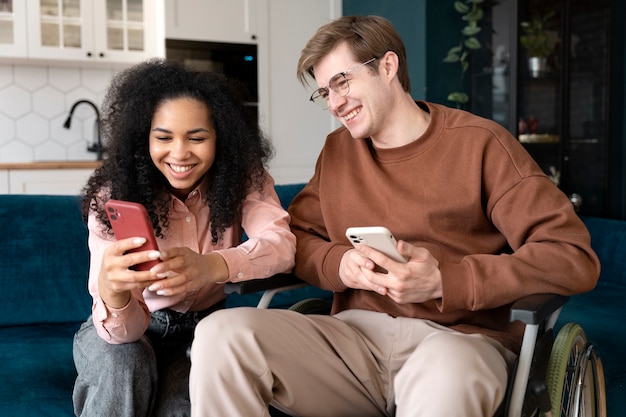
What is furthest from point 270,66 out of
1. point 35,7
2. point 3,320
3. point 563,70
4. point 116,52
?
point 3,320

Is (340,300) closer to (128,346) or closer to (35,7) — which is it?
(128,346)

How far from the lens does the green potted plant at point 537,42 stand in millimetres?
4129

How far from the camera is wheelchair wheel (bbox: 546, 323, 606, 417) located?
1.33m

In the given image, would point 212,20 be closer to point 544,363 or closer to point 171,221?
point 171,221

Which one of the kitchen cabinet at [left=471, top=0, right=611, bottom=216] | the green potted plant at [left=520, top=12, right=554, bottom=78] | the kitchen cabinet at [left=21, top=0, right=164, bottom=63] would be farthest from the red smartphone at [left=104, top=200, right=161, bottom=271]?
the kitchen cabinet at [left=21, top=0, right=164, bottom=63]

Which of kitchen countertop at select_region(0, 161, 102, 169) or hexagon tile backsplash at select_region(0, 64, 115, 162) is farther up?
hexagon tile backsplash at select_region(0, 64, 115, 162)

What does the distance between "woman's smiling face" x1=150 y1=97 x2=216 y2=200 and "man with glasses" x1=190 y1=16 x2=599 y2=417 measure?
334mm

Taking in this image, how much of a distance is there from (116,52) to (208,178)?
3191 millimetres

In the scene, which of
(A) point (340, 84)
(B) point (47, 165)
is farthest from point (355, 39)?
(B) point (47, 165)

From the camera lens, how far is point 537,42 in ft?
13.7

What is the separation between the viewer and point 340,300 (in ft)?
5.74

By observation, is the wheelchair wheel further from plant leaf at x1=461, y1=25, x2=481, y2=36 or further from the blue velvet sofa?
plant leaf at x1=461, y1=25, x2=481, y2=36

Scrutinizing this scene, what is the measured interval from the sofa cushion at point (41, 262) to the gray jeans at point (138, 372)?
0.55 meters

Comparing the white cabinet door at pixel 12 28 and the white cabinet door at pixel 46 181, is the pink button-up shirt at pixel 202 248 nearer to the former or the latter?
the white cabinet door at pixel 46 181
